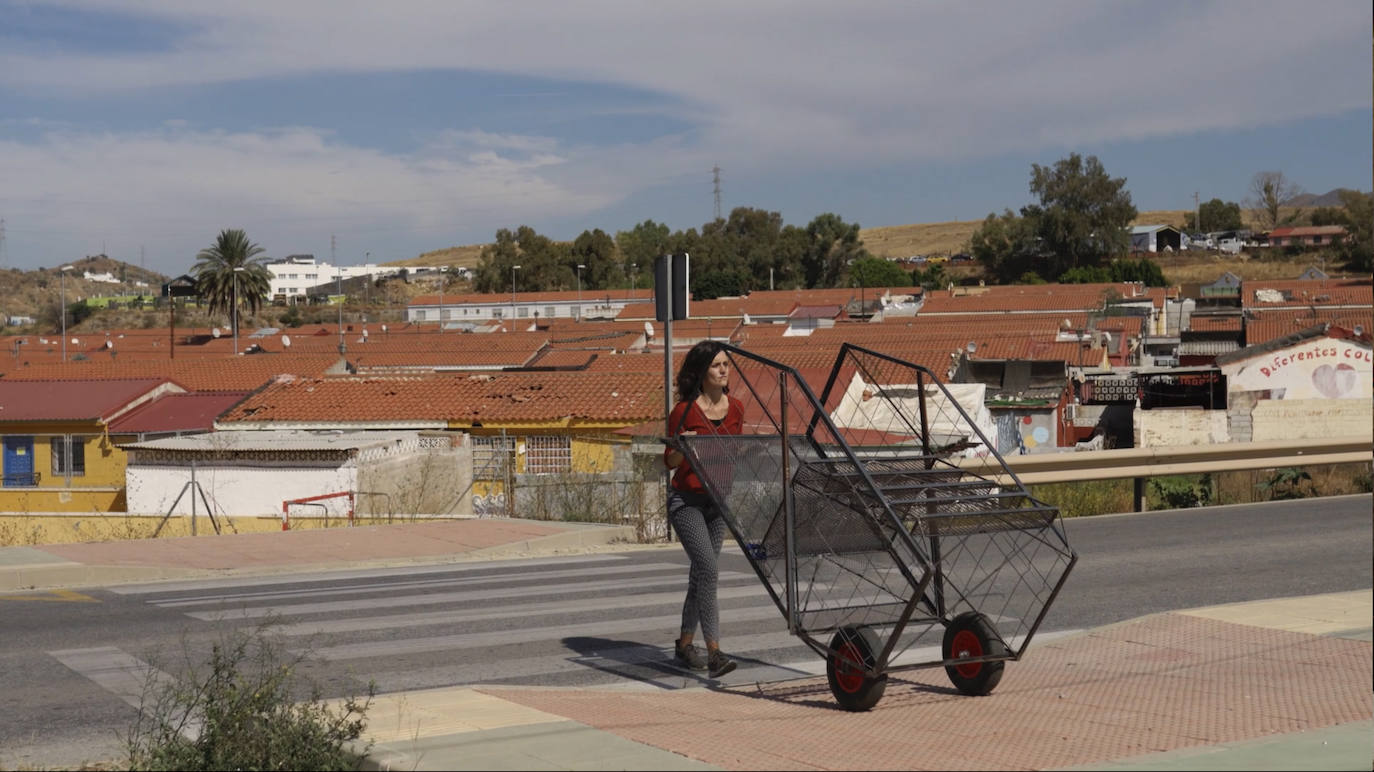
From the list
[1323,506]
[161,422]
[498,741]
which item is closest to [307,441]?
[161,422]

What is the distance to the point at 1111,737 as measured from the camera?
20.5 ft

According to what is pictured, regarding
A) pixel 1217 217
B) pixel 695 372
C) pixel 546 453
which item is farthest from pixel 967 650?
pixel 1217 217

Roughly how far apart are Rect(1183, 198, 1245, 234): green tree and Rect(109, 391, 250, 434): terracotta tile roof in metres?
139

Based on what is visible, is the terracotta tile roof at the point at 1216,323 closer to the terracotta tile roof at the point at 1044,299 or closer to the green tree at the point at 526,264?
the terracotta tile roof at the point at 1044,299

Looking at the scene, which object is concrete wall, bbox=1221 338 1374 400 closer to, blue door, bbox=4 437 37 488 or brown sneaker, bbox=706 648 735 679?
blue door, bbox=4 437 37 488

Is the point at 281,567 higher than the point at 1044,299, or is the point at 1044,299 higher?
the point at 1044,299

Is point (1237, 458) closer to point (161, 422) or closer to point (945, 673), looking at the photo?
point (945, 673)

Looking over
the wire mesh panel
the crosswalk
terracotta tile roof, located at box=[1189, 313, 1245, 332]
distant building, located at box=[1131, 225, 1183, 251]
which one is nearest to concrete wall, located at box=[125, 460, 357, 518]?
the crosswalk

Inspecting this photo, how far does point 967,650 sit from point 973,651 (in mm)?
49

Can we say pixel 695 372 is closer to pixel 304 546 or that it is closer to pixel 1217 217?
pixel 304 546

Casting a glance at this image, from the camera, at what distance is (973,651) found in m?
7.24

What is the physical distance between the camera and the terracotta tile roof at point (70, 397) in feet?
126

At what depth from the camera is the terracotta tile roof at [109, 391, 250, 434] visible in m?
38.9

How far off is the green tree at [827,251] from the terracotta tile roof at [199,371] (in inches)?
3235
